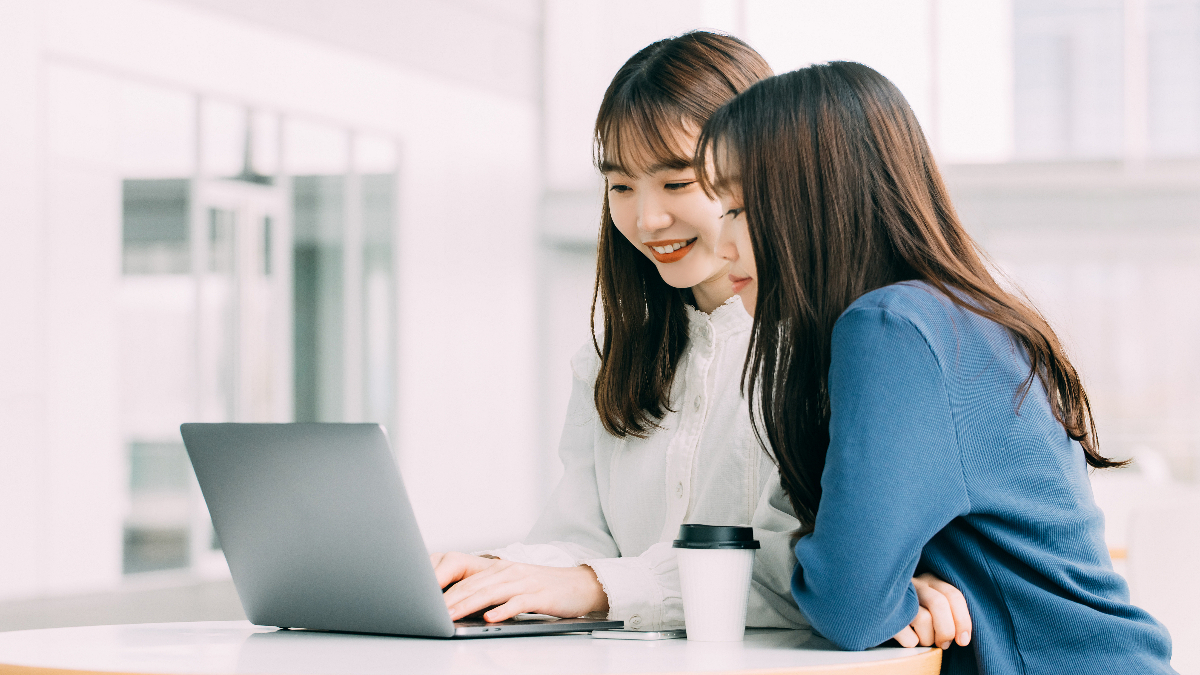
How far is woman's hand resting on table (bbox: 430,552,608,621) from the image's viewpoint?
1297 mm

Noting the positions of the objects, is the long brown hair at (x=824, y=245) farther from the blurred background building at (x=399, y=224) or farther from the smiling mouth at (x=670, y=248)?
the blurred background building at (x=399, y=224)

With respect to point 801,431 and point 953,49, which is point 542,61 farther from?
point 801,431

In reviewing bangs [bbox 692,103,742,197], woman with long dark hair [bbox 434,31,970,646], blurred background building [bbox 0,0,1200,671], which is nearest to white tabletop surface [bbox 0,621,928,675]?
woman with long dark hair [bbox 434,31,970,646]

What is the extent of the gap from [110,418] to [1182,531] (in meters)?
4.88

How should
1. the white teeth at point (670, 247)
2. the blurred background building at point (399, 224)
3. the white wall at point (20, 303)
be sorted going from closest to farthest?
the white teeth at point (670, 247) → the white wall at point (20, 303) → the blurred background building at point (399, 224)

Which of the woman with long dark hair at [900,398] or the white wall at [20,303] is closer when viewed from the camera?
the woman with long dark hair at [900,398]

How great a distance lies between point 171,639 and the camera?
1261 millimetres

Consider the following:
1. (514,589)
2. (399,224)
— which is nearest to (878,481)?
(514,589)

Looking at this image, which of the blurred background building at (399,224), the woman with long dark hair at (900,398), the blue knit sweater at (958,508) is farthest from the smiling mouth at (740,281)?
the blurred background building at (399,224)

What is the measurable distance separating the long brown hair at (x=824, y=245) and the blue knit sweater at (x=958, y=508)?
0.16ft

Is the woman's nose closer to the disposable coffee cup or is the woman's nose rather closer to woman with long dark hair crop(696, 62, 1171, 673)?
woman with long dark hair crop(696, 62, 1171, 673)

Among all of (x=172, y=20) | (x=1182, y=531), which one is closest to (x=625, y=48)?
(x=172, y=20)

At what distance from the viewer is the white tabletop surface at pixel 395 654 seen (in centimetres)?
103

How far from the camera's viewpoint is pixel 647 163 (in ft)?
5.29
